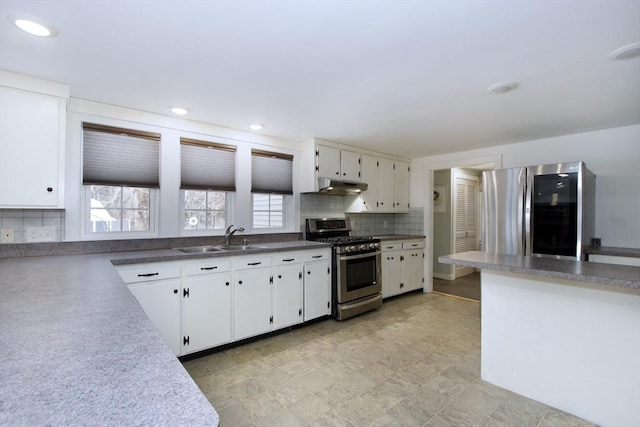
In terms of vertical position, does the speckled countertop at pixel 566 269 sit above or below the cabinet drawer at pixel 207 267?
above

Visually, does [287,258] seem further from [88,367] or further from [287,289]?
[88,367]

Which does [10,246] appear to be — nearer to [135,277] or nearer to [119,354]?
[135,277]

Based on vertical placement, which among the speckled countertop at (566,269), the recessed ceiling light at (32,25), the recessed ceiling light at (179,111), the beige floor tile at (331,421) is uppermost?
the recessed ceiling light at (32,25)

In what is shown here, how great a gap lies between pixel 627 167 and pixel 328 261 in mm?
3444

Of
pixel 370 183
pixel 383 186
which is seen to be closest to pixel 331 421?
pixel 370 183

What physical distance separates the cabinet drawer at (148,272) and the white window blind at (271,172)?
1.38 meters

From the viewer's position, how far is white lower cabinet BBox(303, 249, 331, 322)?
342cm

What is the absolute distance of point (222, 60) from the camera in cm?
194

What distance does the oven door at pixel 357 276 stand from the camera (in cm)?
362

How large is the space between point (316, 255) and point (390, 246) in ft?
4.73

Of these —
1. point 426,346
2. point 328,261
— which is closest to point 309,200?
point 328,261

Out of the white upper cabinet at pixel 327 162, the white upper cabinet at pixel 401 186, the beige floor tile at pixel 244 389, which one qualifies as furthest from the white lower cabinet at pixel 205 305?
the white upper cabinet at pixel 401 186

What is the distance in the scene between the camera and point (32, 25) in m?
1.58

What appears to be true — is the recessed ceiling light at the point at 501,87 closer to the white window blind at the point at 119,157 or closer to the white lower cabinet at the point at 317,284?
the white lower cabinet at the point at 317,284
